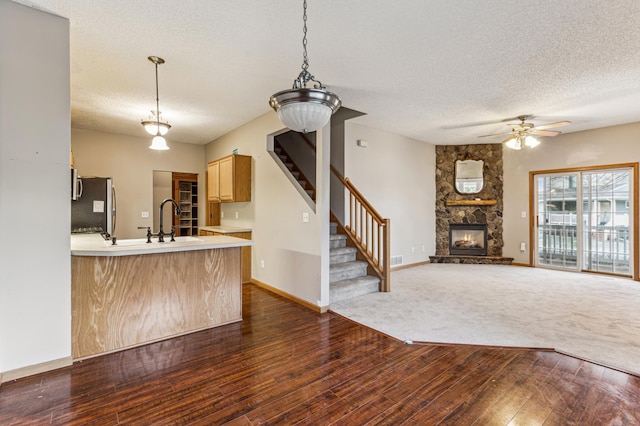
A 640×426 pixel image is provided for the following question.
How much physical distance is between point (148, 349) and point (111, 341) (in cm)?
32

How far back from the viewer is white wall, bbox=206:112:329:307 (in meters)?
3.94

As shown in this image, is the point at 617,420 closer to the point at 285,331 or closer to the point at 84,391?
the point at 285,331

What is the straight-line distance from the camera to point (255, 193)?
5.09 metres

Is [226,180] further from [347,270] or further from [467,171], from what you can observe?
[467,171]

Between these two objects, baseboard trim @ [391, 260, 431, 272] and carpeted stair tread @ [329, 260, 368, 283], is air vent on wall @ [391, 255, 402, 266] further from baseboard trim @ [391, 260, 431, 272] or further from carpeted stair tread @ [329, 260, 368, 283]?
carpeted stair tread @ [329, 260, 368, 283]

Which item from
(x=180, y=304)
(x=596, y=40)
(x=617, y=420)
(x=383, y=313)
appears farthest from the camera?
(x=383, y=313)

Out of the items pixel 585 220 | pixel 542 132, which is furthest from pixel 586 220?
pixel 542 132

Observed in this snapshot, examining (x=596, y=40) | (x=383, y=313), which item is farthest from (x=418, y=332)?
(x=596, y=40)

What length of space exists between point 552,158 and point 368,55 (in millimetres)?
5571

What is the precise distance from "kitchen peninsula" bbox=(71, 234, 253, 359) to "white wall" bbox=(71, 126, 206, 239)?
11.4 ft

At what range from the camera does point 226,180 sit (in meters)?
5.25

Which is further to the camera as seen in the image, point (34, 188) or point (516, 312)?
point (516, 312)

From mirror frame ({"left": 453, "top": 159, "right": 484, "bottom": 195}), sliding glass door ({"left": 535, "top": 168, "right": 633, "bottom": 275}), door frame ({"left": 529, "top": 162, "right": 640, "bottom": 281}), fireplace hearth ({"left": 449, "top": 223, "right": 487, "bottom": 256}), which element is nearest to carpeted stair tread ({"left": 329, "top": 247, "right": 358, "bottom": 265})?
fireplace hearth ({"left": 449, "top": 223, "right": 487, "bottom": 256})

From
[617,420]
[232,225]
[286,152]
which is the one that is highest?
[286,152]
